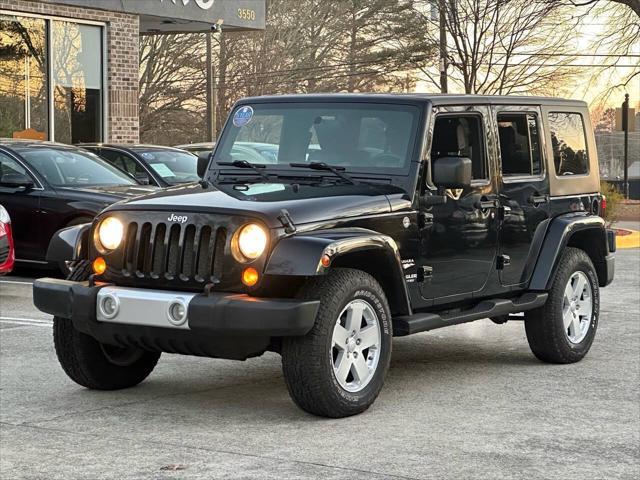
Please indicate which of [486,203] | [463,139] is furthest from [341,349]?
[463,139]

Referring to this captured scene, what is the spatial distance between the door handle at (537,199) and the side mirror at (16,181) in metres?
7.23

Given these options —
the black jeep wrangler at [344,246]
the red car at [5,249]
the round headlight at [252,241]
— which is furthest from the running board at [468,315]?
the red car at [5,249]

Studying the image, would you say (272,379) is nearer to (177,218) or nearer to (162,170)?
(177,218)

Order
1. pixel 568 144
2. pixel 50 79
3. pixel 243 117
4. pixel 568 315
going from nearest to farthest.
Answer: pixel 243 117
pixel 568 315
pixel 568 144
pixel 50 79

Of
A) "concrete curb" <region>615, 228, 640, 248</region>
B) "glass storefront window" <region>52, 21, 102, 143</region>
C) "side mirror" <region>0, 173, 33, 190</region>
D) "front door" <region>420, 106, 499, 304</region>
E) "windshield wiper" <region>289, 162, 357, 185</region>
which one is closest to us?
"windshield wiper" <region>289, 162, 357, 185</region>

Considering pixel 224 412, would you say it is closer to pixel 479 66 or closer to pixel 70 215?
pixel 70 215

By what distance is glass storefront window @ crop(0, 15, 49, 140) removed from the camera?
77.5 feet

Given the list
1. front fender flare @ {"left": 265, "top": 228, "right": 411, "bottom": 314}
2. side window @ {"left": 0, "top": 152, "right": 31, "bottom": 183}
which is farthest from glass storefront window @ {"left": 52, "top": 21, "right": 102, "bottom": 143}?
front fender flare @ {"left": 265, "top": 228, "right": 411, "bottom": 314}

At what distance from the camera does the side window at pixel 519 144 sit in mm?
8742

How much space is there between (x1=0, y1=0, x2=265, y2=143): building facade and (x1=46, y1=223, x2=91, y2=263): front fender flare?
16.1 m

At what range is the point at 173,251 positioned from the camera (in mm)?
7027

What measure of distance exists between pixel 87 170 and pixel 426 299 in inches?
315

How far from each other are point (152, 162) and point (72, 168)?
292 cm

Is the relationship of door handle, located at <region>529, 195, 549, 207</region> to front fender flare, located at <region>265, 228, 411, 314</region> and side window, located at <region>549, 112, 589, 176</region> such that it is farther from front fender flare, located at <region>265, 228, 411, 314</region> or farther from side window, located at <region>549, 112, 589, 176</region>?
front fender flare, located at <region>265, 228, 411, 314</region>
